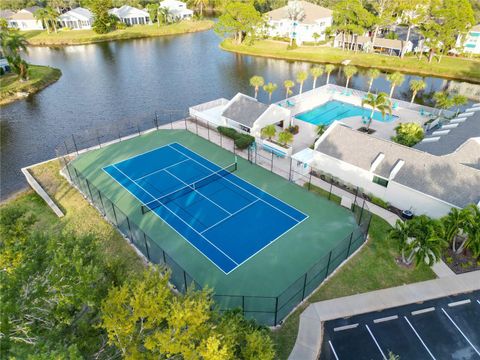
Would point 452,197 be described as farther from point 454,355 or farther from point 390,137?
point 390,137

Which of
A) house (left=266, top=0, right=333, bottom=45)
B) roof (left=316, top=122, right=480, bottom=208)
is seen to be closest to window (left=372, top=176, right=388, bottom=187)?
roof (left=316, top=122, right=480, bottom=208)

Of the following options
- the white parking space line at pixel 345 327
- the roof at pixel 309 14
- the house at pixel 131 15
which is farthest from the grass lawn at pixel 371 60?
the white parking space line at pixel 345 327

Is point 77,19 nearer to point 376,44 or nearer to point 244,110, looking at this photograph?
point 376,44

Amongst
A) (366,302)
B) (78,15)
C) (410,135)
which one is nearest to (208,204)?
(366,302)

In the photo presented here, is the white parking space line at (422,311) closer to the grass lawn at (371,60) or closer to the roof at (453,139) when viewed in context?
the roof at (453,139)

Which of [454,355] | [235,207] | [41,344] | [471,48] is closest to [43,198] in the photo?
[235,207]

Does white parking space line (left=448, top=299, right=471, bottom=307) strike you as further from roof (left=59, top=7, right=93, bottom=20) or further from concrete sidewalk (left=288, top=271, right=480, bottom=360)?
roof (left=59, top=7, right=93, bottom=20)

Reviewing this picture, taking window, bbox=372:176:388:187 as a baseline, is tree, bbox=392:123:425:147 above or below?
above
